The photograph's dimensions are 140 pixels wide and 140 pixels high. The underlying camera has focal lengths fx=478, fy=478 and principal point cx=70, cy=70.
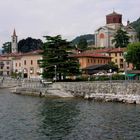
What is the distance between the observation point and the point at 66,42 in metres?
83.2

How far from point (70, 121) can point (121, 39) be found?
307ft

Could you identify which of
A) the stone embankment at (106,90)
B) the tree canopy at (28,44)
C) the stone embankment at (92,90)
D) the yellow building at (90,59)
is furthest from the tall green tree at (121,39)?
the stone embankment at (106,90)

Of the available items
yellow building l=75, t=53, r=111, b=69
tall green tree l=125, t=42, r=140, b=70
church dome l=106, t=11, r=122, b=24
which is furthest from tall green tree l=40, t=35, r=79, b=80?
church dome l=106, t=11, r=122, b=24

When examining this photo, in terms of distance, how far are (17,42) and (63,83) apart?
108m

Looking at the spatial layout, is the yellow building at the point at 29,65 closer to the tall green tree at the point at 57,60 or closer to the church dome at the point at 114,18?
the church dome at the point at 114,18

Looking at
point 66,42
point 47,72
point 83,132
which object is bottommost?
point 83,132

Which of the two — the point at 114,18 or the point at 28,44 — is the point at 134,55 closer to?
the point at 114,18

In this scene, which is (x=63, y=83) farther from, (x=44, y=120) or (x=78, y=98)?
(x=44, y=120)

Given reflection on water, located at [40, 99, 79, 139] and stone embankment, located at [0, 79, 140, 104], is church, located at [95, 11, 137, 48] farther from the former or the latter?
reflection on water, located at [40, 99, 79, 139]

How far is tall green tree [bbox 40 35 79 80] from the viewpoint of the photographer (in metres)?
80.8

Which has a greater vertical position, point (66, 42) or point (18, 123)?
point (66, 42)

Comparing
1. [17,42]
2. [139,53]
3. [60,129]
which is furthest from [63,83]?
[17,42]

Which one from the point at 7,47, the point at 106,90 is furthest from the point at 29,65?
the point at 7,47

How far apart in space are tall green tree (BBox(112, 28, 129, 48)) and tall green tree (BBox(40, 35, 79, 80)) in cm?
5264
